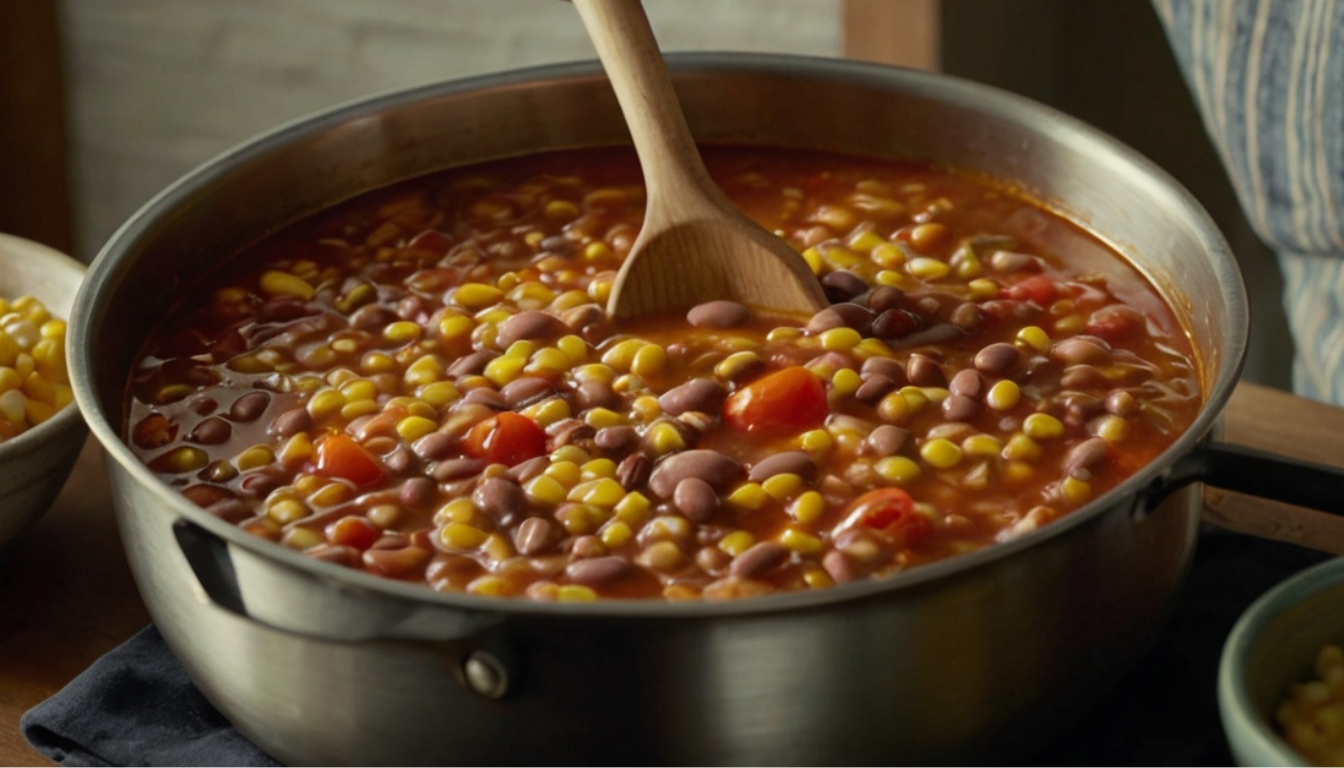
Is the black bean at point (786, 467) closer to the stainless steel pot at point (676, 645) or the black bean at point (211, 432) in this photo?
the stainless steel pot at point (676, 645)

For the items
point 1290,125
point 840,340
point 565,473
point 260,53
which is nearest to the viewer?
point 565,473

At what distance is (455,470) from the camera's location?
1612 millimetres

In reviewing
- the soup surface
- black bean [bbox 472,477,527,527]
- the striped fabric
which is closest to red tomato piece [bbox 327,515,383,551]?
the soup surface

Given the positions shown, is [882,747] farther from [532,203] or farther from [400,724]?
[532,203]

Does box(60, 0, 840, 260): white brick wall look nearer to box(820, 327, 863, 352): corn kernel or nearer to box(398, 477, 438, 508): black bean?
box(820, 327, 863, 352): corn kernel

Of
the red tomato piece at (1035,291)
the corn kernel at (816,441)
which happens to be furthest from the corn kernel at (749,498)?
the red tomato piece at (1035,291)

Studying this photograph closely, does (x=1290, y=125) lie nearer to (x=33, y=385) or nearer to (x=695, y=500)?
(x=695, y=500)

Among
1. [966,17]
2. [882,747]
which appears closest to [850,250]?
[882,747]

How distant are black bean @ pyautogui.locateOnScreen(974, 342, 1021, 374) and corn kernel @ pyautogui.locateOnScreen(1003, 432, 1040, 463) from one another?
15 cm

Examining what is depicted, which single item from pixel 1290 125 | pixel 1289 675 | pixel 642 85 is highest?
pixel 642 85

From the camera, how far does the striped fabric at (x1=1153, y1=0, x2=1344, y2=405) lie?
8.34ft

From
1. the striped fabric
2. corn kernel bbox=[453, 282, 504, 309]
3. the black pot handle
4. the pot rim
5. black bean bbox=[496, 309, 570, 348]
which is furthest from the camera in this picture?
the striped fabric

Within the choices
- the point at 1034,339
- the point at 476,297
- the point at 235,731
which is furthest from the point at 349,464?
the point at 1034,339

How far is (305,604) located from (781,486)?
515mm
